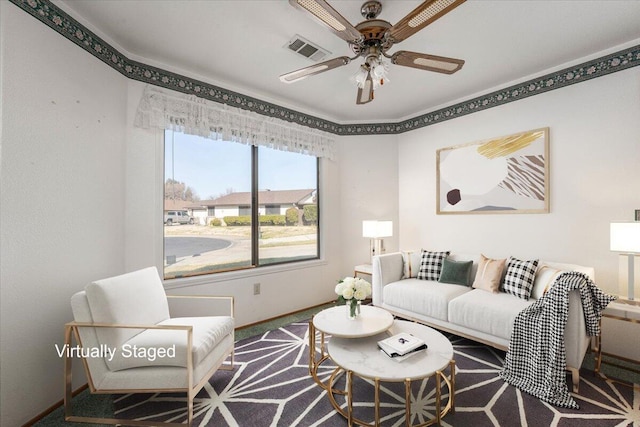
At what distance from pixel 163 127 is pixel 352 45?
193cm

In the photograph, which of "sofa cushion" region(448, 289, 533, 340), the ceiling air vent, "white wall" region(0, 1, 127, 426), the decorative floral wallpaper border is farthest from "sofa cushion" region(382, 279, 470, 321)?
"white wall" region(0, 1, 127, 426)

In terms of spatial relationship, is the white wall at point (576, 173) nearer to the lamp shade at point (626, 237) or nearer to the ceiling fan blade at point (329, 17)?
the lamp shade at point (626, 237)

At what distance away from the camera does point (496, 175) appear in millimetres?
3197

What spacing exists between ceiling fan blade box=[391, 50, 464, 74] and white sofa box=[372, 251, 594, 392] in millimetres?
1835

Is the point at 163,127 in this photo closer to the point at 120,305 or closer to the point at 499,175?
the point at 120,305

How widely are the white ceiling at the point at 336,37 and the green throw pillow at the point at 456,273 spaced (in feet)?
6.71

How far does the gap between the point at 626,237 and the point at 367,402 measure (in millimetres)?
2368

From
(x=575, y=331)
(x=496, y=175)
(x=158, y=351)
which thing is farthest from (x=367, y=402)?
(x=496, y=175)

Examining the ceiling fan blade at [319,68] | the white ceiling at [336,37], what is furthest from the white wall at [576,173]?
the ceiling fan blade at [319,68]

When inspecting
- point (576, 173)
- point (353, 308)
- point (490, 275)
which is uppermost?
point (576, 173)

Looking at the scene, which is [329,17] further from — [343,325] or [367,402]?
[367,402]

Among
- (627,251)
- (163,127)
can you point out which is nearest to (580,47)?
(627,251)

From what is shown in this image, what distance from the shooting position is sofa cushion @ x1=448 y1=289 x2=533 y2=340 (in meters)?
2.30

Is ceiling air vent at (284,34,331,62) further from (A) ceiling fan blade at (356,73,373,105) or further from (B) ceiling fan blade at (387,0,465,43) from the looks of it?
(B) ceiling fan blade at (387,0,465,43)
